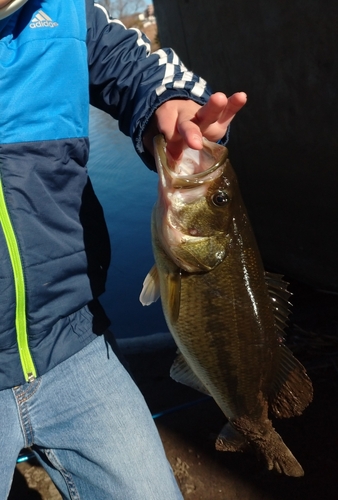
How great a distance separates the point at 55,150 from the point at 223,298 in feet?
2.49

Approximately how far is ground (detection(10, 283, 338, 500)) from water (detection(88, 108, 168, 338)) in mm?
901

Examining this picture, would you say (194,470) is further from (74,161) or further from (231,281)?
(74,161)

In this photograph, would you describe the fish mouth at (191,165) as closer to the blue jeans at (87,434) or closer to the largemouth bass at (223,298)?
the largemouth bass at (223,298)

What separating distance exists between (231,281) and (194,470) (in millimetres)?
1517

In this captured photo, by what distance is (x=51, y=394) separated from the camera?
71.3 inches

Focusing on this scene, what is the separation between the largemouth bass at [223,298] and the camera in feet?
5.27

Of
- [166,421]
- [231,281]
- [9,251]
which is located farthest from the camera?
[166,421]

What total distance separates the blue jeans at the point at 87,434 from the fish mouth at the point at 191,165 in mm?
762

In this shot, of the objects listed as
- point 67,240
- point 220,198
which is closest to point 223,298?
point 220,198

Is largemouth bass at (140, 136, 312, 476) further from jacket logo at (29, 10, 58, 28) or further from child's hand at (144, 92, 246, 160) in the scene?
jacket logo at (29, 10, 58, 28)

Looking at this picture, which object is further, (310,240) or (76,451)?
(310,240)

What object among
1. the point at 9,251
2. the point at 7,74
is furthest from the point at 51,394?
the point at 7,74

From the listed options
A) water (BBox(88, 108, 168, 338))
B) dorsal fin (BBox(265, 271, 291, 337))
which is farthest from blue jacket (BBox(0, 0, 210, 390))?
water (BBox(88, 108, 168, 338))

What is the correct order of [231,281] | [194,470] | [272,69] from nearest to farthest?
1. [231,281]
2. [194,470]
3. [272,69]
